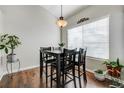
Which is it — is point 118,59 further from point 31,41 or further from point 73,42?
point 31,41

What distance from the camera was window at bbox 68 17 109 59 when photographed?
7.73ft

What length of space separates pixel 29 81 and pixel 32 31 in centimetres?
121

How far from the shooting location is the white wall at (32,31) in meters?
2.69

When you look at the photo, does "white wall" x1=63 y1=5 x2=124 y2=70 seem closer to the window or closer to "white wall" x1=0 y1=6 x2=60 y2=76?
the window

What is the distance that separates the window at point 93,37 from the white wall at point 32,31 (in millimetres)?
474

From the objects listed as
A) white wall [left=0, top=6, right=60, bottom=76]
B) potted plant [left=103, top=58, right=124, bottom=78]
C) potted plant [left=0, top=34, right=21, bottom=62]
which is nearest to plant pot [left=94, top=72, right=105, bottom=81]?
potted plant [left=103, top=58, right=124, bottom=78]

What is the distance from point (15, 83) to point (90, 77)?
1.52m

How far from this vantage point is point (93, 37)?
2.61 m

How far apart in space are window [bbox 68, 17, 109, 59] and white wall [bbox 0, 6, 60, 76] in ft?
1.55

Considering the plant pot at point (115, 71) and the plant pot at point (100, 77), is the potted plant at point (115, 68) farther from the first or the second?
the plant pot at point (100, 77)

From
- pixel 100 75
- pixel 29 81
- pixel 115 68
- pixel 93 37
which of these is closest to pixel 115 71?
pixel 115 68

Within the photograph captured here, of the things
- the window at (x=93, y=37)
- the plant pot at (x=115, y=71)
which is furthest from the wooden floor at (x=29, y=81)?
the window at (x=93, y=37)
